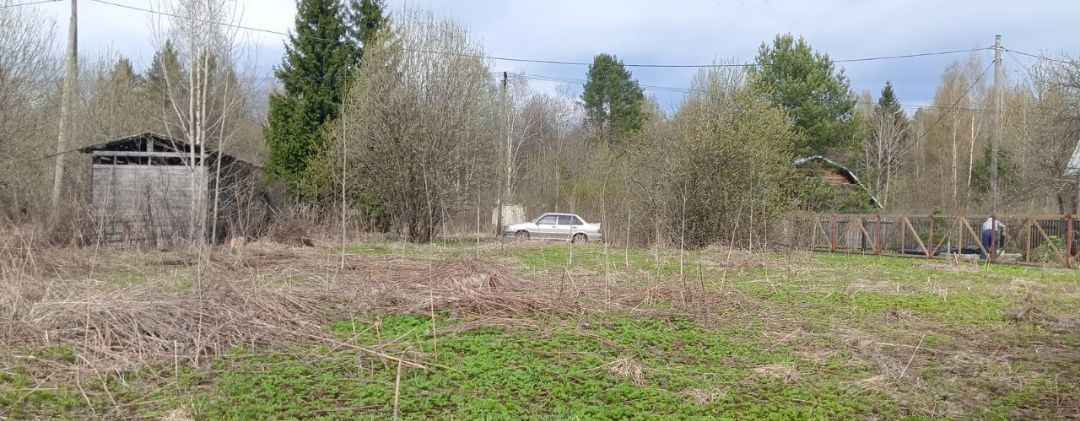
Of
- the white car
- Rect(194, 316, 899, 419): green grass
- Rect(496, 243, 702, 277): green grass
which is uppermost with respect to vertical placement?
the white car

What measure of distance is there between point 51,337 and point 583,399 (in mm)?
4050

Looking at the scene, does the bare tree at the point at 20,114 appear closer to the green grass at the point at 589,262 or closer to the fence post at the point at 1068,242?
the green grass at the point at 589,262

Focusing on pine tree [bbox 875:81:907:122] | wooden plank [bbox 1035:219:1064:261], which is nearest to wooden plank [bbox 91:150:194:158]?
wooden plank [bbox 1035:219:1064:261]

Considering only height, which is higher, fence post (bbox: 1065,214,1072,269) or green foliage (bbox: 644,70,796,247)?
green foliage (bbox: 644,70,796,247)

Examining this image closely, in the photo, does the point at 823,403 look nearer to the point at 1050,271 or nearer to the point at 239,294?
the point at 239,294

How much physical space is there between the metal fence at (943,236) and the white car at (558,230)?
6581 millimetres

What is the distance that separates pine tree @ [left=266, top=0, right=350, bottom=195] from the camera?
74.4 feet

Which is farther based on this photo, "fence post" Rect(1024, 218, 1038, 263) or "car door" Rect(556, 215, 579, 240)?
"car door" Rect(556, 215, 579, 240)

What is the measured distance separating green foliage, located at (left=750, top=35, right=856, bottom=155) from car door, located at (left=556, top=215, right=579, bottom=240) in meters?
9.63

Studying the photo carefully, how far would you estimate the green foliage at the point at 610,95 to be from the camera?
39500 millimetres

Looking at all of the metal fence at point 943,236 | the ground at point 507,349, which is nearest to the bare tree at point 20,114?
the ground at point 507,349

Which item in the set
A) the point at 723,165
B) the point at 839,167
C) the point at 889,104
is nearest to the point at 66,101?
the point at 723,165

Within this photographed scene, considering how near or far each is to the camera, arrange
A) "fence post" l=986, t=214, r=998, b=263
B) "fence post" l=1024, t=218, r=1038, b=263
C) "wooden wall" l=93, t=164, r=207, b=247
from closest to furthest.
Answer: "wooden wall" l=93, t=164, r=207, b=247 → "fence post" l=1024, t=218, r=1038, b=263 → "fence post" l=986, t=214, r=998, b=263

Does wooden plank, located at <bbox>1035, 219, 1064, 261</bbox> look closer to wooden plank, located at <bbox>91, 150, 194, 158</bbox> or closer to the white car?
the white car
